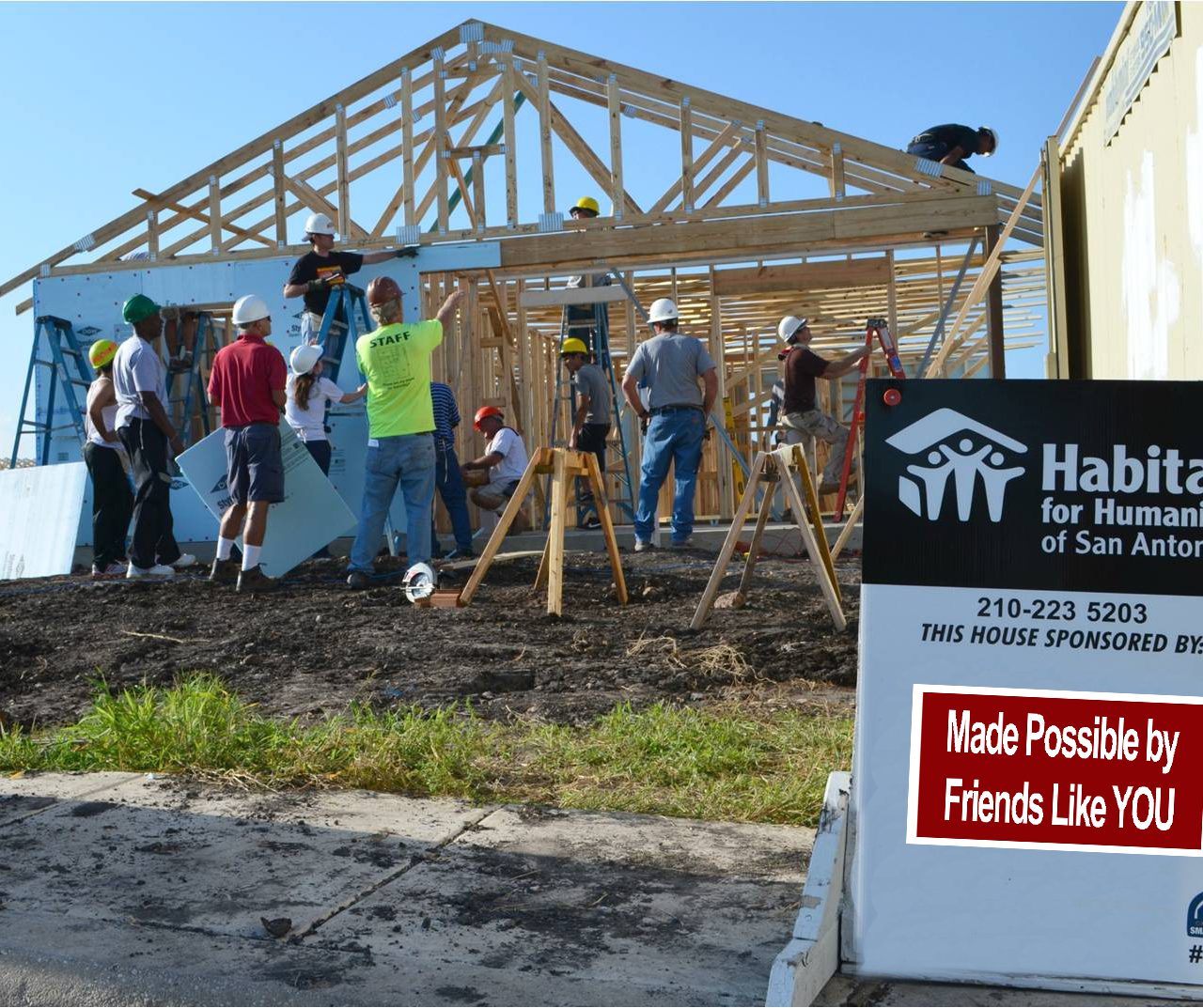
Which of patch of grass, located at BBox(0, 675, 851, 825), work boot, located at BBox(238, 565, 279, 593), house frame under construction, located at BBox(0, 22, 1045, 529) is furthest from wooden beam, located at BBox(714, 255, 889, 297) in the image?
patch of grass, located at BBox(0, 675, 851, 825)

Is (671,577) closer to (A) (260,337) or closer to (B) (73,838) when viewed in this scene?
(A) (260,337)

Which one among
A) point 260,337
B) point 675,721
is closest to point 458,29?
point 260,337

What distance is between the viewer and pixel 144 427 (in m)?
9.71

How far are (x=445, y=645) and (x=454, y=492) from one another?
4.60 m

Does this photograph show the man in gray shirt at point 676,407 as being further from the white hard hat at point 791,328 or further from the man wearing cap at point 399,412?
the man wearing cap at point 399,412

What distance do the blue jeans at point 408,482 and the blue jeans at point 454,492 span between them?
2.25 meters

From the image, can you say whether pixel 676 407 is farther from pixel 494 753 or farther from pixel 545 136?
pixel 494 753

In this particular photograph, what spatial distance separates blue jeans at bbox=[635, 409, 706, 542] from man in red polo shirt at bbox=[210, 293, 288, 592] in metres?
3.09

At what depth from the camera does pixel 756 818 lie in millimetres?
3721

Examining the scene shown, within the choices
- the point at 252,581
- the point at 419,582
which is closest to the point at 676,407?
the point at 419,582

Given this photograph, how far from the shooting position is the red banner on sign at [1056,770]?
2.46m

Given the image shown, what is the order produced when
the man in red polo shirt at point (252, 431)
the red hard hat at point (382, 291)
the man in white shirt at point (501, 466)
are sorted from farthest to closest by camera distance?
the man in white shirt at point (501, 466) < the man in red polo shirt at point (252, 431) < the red hard hat at point (382, 291)

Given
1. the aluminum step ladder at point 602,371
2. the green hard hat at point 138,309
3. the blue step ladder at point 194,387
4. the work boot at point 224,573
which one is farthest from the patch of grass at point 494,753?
the blue step ladder at point 194,387

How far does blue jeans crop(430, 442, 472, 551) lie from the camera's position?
1080 centimetres
